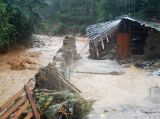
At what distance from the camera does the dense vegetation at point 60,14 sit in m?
27.5

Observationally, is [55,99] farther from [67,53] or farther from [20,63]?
[20,63]

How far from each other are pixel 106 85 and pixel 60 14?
4176cm

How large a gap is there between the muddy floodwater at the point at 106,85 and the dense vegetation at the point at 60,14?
3.50 meters

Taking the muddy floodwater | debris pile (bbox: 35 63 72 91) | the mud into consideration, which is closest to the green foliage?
the mud

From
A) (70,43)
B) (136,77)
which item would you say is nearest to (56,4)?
(70,43)

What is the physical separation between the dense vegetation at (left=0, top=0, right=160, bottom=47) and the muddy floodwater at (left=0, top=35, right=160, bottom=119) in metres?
3.50

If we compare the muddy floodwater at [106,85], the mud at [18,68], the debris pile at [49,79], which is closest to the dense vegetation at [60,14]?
the mud at [18,68]

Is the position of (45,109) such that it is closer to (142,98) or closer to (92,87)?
(142,98)

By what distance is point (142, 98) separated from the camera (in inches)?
569

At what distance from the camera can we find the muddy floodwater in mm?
12547

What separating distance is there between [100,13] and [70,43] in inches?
831

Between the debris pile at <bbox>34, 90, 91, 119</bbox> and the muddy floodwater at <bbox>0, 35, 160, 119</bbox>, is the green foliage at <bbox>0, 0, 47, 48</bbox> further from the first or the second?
the debris pile at <bbox>34, 90, 91, 119</bbox>

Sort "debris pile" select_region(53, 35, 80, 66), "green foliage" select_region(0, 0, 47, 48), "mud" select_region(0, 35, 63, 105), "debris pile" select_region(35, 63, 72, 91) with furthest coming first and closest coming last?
"green foliage" select_region(0, 0, 47, 48) < "debris pile" select_region(53, 35, 80, 66) < "mud" select_region(0, 35, 63, 105) < "debris pile" select_region(35, 63, 72, 91)

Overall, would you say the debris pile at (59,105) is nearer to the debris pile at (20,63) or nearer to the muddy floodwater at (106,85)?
the muddy floodwater at (106,85)
